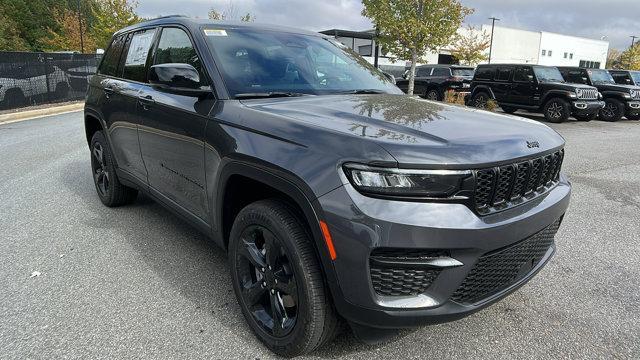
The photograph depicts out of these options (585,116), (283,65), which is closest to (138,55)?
(283,65)

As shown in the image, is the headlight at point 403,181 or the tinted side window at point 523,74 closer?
the headlight at point 403,181

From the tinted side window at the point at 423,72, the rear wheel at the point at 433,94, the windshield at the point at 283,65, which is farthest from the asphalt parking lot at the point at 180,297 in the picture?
the tinted side window at the point at 423,72

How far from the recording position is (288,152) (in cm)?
225

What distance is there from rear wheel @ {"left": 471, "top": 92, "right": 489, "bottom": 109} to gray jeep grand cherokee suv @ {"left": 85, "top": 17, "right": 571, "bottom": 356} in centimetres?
1429

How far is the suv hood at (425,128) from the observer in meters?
1.99

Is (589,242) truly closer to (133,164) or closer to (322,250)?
(322,250)

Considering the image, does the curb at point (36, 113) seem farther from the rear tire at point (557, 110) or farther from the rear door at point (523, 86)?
the rear tire at point (557, 110)

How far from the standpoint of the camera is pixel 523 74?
15570 mm

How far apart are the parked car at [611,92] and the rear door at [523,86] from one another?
2.55 m

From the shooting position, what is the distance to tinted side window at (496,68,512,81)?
52.3 feet

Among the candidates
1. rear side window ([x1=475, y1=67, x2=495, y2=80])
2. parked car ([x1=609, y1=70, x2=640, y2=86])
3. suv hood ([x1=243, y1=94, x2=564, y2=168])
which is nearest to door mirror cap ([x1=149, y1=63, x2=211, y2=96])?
suv hood ([x1=243, y1=94, x2=564, y2=168])

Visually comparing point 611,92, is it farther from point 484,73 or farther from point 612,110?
point 484,73

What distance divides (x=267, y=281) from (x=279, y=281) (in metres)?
0.11

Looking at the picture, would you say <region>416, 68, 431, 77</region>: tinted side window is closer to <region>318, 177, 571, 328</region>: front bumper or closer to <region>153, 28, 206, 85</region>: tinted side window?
<region>153, 28, 206, 85</region>: tinted side window
